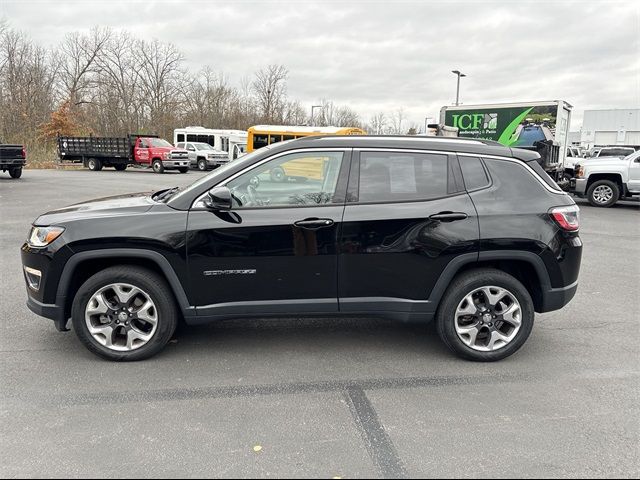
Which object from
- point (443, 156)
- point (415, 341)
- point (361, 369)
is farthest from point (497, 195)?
point (361, 369)

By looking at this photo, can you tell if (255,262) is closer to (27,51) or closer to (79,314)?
(79,314)

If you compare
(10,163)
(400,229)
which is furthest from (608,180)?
(10,163)

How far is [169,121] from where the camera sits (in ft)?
156

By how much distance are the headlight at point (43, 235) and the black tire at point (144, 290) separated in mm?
423

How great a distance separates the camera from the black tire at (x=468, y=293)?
3.83m

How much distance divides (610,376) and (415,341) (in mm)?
1515

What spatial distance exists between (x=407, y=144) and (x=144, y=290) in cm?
238

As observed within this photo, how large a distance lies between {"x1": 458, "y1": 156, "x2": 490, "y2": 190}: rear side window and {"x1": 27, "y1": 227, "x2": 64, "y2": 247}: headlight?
317cm

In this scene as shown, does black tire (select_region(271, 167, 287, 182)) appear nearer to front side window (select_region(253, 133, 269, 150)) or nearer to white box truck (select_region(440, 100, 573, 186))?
white box truck (select_region(440, 100, 573, 186))

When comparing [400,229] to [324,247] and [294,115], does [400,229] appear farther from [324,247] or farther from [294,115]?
[294,115]

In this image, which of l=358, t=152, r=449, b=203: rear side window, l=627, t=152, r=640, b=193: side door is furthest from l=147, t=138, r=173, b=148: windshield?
l=358, t=152, r=449, b=203: rear side window

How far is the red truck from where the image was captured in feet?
92.3

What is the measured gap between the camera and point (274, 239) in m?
3.67

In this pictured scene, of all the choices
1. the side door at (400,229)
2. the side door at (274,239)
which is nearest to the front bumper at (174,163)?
the side door at (274,239)
